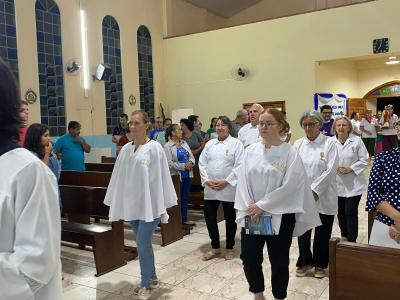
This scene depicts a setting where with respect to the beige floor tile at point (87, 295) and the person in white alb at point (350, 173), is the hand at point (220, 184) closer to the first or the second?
the person in white alb at point (350, 173)

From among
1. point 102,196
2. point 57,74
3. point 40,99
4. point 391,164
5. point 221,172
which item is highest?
Result: point 57,74

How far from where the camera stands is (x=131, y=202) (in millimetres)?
3195

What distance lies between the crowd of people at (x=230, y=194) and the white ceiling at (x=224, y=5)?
374 inches

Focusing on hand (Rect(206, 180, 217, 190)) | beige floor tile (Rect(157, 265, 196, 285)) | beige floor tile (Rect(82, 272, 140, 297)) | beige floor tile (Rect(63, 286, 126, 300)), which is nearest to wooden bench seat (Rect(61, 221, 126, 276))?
beige floor tile (Rect(82, 272, 140, 297))

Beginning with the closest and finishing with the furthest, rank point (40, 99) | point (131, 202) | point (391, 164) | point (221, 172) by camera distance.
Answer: point (391, 164)
point (131, 202)
point (221, 172)
point (40, 99)

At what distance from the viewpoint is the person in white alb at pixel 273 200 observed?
2.59 metres

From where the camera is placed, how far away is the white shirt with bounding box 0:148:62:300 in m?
0.95

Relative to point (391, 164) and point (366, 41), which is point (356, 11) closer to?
point (366, 41)

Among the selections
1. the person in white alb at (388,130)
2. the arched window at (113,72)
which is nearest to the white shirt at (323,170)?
the arched window at (113,72)

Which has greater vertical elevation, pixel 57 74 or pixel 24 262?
pixel 57 74

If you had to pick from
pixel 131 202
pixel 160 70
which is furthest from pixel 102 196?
pixel 160 70

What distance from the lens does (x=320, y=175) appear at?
11.1 ft

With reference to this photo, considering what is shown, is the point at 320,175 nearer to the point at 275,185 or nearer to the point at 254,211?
the point at 275,185

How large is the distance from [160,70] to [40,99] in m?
4.16
